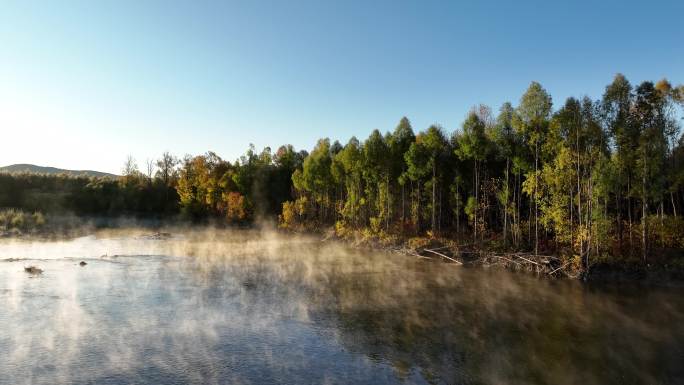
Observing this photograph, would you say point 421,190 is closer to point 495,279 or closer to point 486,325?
point 495,279

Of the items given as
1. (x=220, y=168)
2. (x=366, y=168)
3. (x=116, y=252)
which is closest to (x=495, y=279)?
(x=366, y=168)

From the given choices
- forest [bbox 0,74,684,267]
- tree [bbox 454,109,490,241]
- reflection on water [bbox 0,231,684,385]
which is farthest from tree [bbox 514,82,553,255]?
reflection on water [bbox 0,231,684,385]

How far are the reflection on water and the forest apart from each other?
780 cm

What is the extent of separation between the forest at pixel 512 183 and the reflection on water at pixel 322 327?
7804mm

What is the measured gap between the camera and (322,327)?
22.1 m

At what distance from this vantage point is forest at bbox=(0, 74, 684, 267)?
118 ft

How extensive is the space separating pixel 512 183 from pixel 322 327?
3588cm

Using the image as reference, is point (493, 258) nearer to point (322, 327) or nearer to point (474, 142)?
point (474, 142)

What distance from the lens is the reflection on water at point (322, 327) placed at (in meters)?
16.3

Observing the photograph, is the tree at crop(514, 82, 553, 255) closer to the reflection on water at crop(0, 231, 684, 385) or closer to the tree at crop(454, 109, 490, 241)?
the tree at crop(454, 109, 490, 241)

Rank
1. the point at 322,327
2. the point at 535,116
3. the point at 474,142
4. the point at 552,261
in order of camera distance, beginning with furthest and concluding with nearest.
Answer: the point at 474,142
the point at 535,116
the point at 552,261
the point at 322,327

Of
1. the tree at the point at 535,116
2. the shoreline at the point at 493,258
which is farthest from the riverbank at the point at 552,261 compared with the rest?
the tree at the point at 535,116

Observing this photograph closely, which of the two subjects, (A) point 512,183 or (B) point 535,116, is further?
(A) point 512,183

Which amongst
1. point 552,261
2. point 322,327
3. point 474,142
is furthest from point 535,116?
point 322,327
